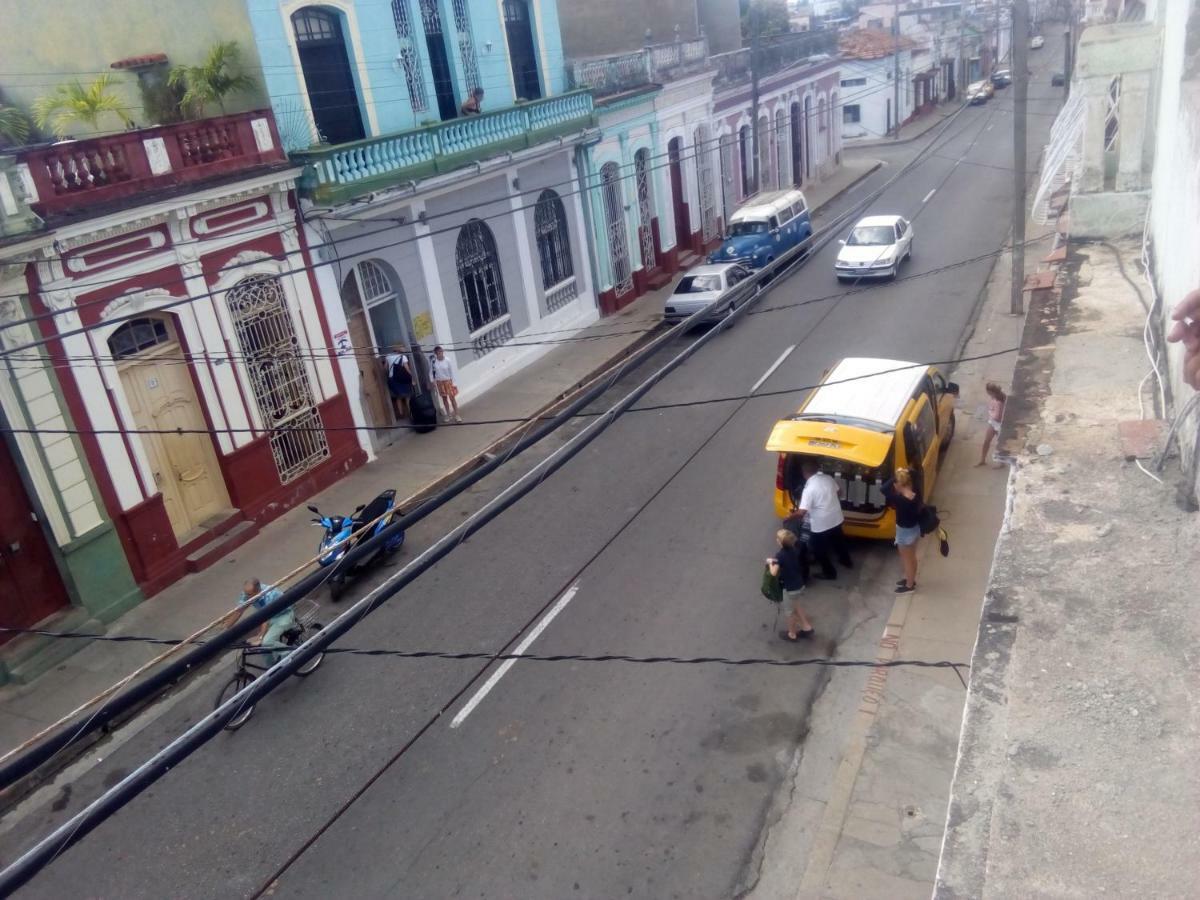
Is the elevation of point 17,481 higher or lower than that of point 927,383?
higher

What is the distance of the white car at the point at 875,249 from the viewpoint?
72.7 ft

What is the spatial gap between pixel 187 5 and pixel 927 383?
1235cm

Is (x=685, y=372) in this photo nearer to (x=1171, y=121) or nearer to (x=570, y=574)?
(x=570, y=574)

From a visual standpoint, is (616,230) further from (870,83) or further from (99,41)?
(870,83)

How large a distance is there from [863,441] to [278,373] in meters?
8.83

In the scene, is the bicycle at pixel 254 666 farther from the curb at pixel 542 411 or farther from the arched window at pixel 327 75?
the arched window at pixel 327 75

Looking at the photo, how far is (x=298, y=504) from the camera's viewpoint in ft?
47.5

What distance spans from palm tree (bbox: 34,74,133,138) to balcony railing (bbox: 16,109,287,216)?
5.91ft

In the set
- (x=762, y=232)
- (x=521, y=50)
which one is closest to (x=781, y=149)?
(x=762, y=232)

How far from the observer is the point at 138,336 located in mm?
12383

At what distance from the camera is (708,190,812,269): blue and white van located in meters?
23.5

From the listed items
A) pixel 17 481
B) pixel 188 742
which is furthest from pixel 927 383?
pixel 17 481

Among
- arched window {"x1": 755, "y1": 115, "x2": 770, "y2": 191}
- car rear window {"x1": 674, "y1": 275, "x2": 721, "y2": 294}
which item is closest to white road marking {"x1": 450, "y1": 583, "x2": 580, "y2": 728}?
car rear window {"x1": 674, "y1": 275, "x2": 721, "y2": 294}

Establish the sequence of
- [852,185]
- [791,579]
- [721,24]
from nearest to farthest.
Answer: [791,579], [721,24], [852,185]
